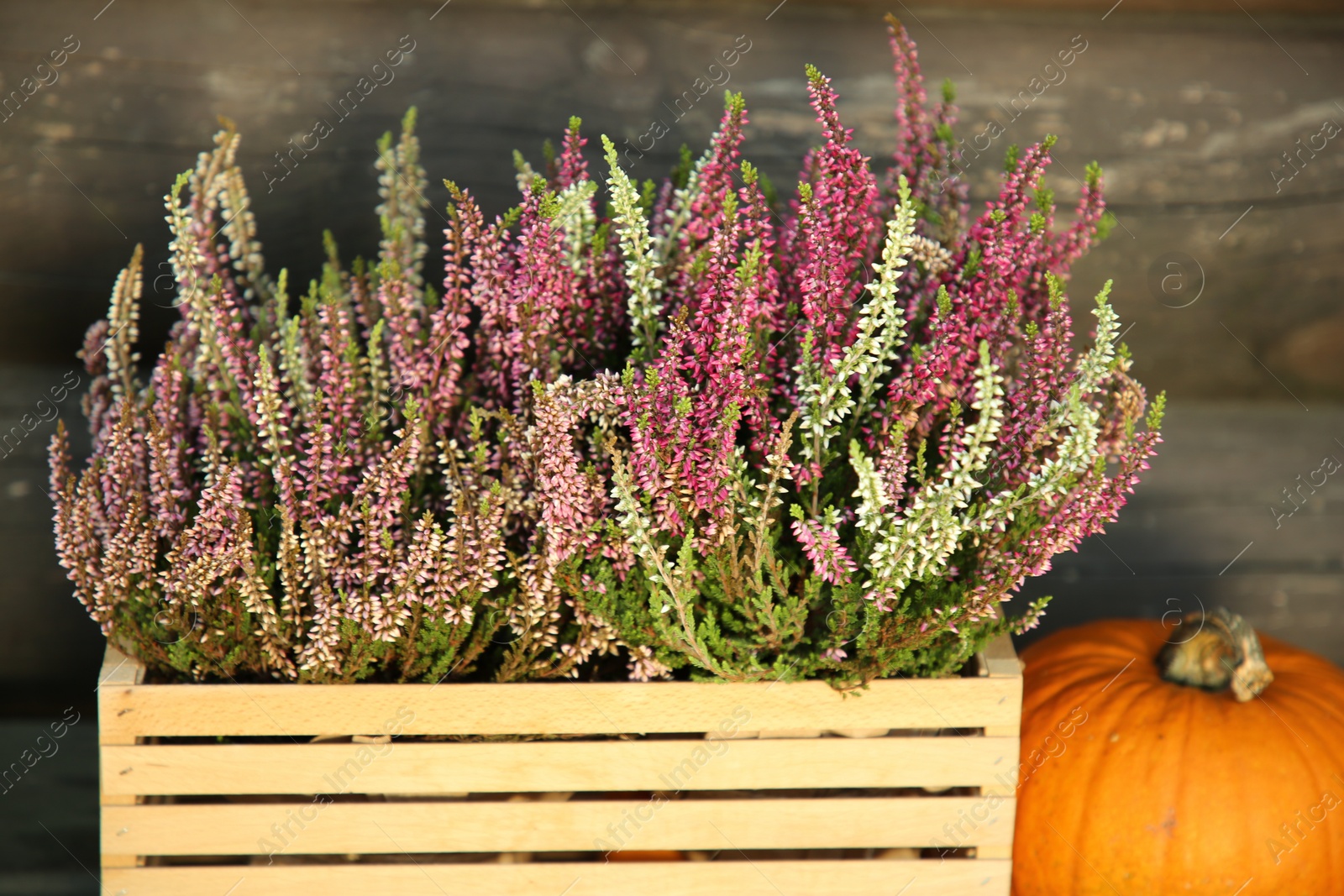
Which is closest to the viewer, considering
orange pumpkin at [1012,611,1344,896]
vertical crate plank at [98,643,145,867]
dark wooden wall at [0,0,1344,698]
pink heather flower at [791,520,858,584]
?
pink heather flower at [791,520,858,584]

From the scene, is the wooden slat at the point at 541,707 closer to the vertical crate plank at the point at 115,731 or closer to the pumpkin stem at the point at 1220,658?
the vertical crate plank at the point at 115,731

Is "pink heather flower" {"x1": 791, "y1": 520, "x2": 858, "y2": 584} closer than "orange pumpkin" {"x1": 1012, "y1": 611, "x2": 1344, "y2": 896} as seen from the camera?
Yes

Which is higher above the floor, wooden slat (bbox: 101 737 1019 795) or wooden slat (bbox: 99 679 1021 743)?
wooden slat (bbox: 99 679 1021 743)

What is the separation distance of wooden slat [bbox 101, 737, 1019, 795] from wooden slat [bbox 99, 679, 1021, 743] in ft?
0.08

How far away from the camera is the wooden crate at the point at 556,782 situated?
139cm

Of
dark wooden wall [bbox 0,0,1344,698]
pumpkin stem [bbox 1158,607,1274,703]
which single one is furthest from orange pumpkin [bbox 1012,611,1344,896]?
dark wooden wall [bbox 0,0,1344,698]

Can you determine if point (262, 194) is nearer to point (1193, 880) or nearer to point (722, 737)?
point (722, 737)

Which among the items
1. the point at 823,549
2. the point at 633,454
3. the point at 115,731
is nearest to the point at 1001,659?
the point at 823,549

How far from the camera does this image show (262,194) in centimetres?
204

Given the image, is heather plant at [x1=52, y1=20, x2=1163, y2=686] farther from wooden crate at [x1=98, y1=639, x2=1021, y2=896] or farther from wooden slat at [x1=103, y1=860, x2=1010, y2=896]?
wooden slat at [x1=103, y1=860, x2=1010, y2=896]

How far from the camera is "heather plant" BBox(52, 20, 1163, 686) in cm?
128

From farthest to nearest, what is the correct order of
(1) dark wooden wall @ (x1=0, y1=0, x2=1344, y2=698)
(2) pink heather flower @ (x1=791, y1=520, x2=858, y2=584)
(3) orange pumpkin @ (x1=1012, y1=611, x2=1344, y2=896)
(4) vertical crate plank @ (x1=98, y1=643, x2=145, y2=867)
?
(1) dark wooden wall @ (x1=0, y1=0, x2=1344, y2=698)
(3) orange pumpkin @ (x1=1012, y1=611, x2=1344, y2=896)
(4) vertical crate plank @ (x1=98, y1=643, x2=145, y2=867)
(2) pink heather flower @ (x1=791, y1=520, x2=858, y2=584)

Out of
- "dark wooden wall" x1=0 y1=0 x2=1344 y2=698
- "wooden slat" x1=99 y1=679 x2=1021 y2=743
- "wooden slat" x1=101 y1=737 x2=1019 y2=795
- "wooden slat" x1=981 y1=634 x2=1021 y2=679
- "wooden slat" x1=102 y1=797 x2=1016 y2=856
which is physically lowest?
"wooden slat" x1=102 y1=797 x2=1016 y2=856

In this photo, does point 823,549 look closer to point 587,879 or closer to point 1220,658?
point 587,879
